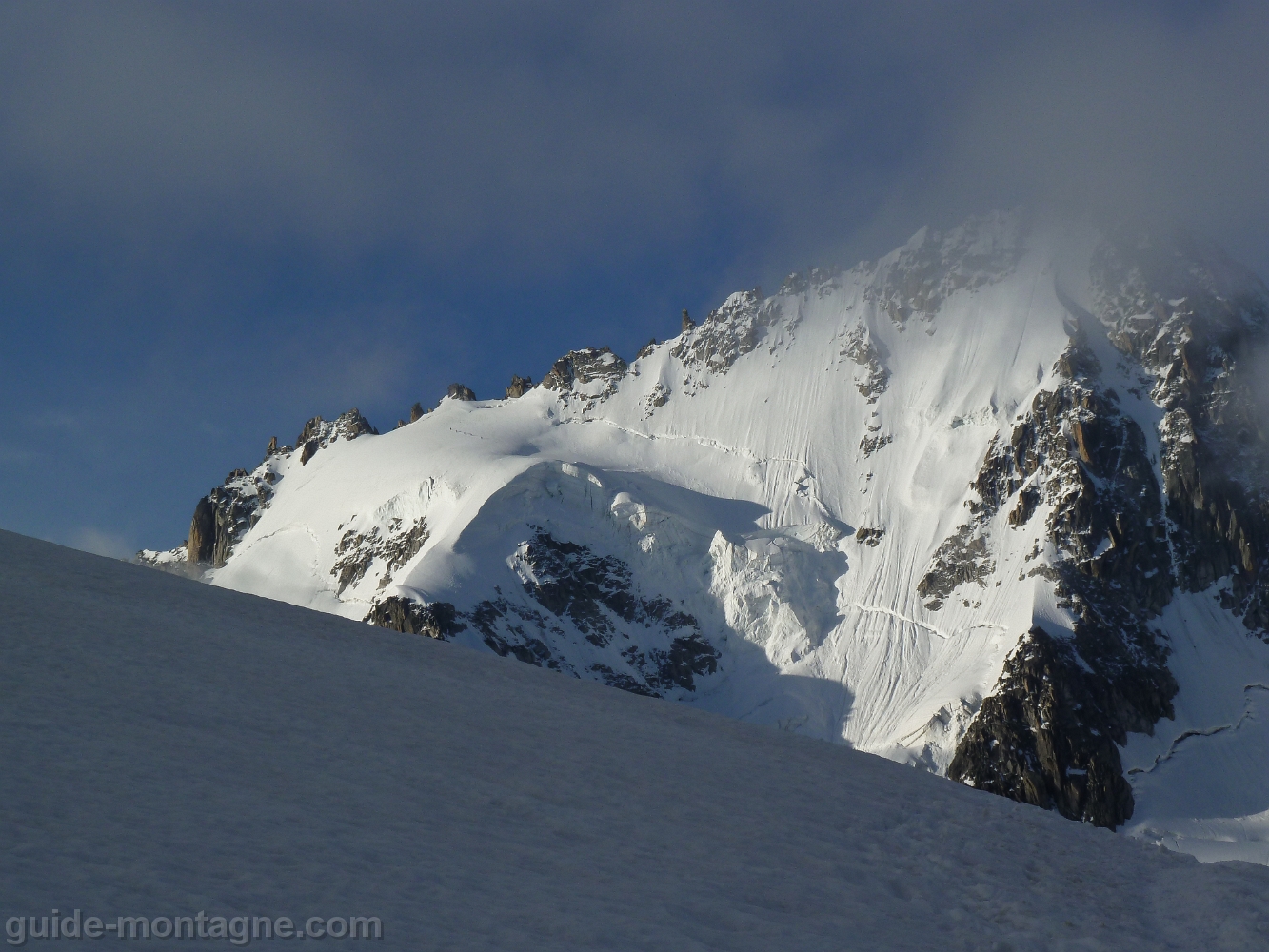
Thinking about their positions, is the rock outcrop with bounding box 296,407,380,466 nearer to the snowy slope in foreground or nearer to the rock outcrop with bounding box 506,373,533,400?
the rock outcrop with bounding box 506,373,533,400

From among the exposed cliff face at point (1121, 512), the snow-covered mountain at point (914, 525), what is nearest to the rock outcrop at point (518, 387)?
the snow-covered mountain at point (914, 525)

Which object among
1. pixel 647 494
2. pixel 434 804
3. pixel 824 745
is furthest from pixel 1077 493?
pixel 434 804

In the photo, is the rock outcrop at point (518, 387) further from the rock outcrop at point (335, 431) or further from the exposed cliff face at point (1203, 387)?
the exposed cliff face at point (1203, 387)

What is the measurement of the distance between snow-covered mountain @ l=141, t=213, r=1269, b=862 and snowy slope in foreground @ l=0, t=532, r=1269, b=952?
91.9 metres

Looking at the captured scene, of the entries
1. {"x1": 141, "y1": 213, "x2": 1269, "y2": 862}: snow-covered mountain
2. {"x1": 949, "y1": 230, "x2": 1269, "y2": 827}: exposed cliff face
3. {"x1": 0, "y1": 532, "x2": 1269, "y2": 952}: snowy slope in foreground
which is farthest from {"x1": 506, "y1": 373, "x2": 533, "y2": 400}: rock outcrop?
{"x1": 0, "y1": 532, "x2": 1269, "y2": 952}: snowy slope in foreground

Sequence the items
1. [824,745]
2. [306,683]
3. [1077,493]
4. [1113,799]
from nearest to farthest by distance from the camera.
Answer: [306,683]
[824,745]
[1113,799]
[1077,493]

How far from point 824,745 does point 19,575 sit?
15.6 m

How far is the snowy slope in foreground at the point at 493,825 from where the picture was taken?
9312 millimetres

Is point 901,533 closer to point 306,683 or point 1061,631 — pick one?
point 1061,631

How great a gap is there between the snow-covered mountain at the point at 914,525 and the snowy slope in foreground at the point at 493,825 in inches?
3619

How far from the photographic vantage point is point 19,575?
810 inches

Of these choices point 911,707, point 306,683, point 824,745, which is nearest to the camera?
point 306,683

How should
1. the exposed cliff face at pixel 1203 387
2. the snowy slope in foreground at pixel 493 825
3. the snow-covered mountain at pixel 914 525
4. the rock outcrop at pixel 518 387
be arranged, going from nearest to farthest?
the snowy slope in foreground at pixel 493 825, the snow-covered mountain at pixel 914 525, the exposed cliff face at pixel 1203 387, the rock outcrop at pixel 518 387

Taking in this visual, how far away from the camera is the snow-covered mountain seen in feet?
358
